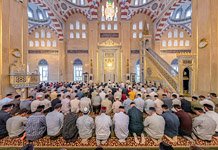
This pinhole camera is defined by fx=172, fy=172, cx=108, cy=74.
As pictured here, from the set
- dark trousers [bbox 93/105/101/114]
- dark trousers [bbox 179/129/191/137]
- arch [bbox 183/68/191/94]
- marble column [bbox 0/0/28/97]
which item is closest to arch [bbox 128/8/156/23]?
arch [bbox 183/68/191/94]

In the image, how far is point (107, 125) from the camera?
4082 millimetres

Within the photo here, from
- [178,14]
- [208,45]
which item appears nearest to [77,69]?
[178,14]

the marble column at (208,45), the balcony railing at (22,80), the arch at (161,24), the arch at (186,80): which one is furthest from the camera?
the arch at (161,24)

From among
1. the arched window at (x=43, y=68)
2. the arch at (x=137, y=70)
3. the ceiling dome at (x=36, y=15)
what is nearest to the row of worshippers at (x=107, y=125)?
the arch at (x=137, y=70)

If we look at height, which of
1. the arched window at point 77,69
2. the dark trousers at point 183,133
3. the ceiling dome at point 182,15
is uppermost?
the ceiling dome at point 182,15

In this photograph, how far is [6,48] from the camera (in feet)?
26.5

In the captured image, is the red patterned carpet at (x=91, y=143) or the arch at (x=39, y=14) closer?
the red patterned carpet at (x=91, y=143)

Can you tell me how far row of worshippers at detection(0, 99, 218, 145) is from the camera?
405cm

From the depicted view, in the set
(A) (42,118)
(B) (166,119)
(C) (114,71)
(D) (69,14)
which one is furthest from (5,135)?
(D) (69,14)

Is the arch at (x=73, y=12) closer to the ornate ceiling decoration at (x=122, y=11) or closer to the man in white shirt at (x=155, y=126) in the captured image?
the ornate ceiling decoration at (x=122, y=11)

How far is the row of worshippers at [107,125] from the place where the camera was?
13.3 ft

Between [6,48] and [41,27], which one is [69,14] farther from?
[6,48]

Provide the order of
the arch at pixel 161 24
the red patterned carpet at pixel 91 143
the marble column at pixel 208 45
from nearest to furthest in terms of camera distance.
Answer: the red patterned carpet at pixel 91 143 < the marble column at pixel 208 45 < the arch at pixel 161 24

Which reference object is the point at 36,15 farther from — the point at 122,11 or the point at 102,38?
the point at 122,11
